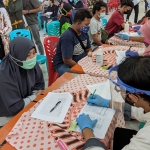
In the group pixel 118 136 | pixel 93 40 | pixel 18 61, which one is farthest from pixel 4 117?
pixel 93 40

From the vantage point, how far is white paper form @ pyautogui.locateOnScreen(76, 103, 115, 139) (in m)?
1.05

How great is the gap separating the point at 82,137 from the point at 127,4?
3.03 m

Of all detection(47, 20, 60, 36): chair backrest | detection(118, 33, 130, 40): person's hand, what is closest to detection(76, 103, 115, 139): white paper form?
detection(118, 33, 130, 40): person's hand

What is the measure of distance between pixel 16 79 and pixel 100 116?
76cm

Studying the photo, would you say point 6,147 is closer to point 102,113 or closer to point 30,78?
point 102,113

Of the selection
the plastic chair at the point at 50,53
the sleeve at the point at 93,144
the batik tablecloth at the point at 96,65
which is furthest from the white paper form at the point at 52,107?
the plastic chair at the point at 50,53

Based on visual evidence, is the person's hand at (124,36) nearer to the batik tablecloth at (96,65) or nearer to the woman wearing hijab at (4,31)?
the batik tablecloth at (96,65)

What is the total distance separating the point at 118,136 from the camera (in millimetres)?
1182

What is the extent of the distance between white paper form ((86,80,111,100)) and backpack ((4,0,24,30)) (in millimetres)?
2419

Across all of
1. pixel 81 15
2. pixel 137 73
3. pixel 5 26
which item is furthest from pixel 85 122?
pixel 5 26

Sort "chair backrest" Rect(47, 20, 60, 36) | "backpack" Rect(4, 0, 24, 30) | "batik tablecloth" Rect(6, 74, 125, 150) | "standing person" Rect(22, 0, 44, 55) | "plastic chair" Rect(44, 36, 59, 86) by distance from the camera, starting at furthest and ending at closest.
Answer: "chair backrest" Rect(47, 20, 60, 36)
"standing person" Rect(22, 0, 44, 55)
"backpack" Rect(4, 0, 24, 30)
"plastic chair" Rect(44, 36, 59, 86)
"batik tablecloth" Rect(6, 74, 125, 150)

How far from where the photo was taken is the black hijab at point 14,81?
4.78 ft

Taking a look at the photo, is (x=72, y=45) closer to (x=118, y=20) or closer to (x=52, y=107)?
(x=52, y=107)

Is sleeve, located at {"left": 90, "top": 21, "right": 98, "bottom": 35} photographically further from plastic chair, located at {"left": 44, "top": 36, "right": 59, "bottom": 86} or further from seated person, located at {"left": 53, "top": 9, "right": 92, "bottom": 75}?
plastic chair, located at {"left": 44, "top": 36, "right": 59, "bottom": 86}
